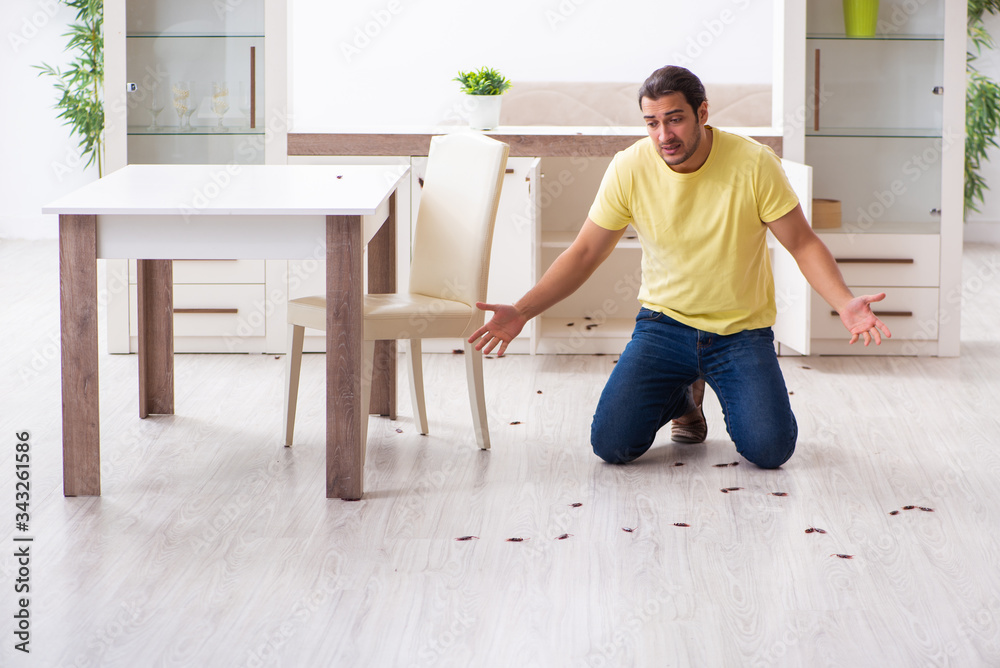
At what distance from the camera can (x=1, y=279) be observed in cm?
508

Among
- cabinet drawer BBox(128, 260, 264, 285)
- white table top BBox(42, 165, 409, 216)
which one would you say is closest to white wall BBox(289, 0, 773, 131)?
cabinet drawer BBox(128, 260, 264, 285)

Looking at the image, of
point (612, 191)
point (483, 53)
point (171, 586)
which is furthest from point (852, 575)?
point (483, 53)

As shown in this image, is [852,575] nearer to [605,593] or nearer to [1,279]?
[605,593]

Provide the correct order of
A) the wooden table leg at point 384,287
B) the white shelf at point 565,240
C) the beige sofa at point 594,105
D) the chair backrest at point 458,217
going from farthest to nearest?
the beige sofa at point 594,105
the white shelf at point 565,240
the wooden table leg at point 384,287
the chair backrest at point 458,217

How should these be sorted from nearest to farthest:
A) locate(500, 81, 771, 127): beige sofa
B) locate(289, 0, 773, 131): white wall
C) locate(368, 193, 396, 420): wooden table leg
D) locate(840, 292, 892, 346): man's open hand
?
locate(840, 292, 892, 346): man's open hand, locate(368, 193, 396, 420): wooden table leg, locate(500, 81, 771, 127): beige sofa, locate(289, 0, 773, 131): white wall

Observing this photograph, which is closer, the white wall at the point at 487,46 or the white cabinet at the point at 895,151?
the white cabinet at the point at 895,151

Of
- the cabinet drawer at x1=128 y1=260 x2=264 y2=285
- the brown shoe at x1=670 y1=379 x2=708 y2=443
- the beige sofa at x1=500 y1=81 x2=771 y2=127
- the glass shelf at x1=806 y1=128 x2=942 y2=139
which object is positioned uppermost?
the beige sofa at x1=500 y1=81 x2=771 y2=127

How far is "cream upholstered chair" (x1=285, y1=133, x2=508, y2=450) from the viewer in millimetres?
2682

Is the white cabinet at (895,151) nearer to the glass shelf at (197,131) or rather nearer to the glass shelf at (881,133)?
the glass shelf at (881,133)

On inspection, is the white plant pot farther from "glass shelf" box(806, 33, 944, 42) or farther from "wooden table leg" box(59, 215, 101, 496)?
"wooden table leg" box(59, 215, 101, 496)

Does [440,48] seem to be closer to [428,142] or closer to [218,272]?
[428,142]

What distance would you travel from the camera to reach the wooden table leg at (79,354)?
240 centimetres

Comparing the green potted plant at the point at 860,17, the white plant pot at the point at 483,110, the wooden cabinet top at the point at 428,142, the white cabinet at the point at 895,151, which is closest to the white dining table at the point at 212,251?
the wooden cabinet top at the point at 428,142

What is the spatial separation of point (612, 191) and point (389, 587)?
45.2 inches
